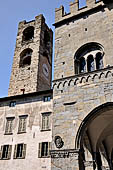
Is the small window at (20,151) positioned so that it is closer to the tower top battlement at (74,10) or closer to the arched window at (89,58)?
the arched window at (89,58)

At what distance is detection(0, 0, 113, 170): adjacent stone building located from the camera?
421 inches

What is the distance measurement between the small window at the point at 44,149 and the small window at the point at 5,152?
2.51m

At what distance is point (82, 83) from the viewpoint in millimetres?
11688

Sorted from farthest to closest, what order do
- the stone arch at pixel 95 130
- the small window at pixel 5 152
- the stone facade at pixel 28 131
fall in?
the small window at pixel 5 152, the stone facade at pixel 28 131, the stone arch at pixel 95 130

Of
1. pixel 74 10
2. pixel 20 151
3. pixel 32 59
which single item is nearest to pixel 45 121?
pixel 20 151

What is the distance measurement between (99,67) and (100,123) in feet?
11.4

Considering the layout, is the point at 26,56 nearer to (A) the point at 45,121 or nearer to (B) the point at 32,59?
(B) the point at 32,59

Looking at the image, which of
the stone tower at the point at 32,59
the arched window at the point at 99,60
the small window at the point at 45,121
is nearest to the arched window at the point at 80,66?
the arched window at the point at 99,60

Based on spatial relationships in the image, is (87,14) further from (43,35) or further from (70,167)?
(43,35)

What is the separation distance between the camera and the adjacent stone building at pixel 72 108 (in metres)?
10.7

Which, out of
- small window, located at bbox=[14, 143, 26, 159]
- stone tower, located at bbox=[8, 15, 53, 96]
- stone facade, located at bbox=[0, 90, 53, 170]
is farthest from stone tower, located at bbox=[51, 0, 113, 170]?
stone tower, located at bbox=[8, 15, 53, 96]

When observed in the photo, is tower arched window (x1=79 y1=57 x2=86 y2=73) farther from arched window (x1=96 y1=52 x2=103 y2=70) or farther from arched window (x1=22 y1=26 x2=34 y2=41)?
arched window (x1=22 y1=26 x2=34 y2=41)

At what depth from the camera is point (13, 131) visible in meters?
15.9

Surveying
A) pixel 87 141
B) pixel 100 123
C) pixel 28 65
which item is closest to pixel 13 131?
pixel 87 141
